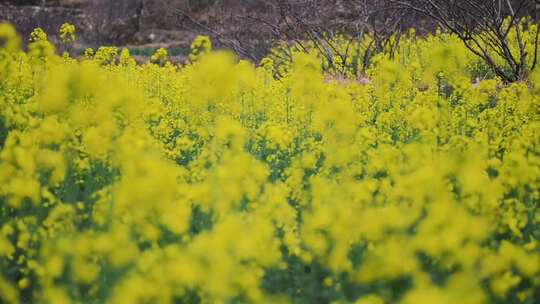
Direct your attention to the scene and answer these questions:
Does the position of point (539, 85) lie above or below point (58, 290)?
Result: above

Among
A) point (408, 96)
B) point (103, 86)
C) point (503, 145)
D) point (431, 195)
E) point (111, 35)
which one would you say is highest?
point (111, 35)

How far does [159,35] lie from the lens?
926 inches

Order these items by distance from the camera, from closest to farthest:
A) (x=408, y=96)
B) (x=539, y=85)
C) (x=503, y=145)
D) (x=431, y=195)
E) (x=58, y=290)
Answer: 1. (x=58, y=290)
2. (x=431, y=195)
3. (x=503, y=145)
4. (x=539, y=85)
5. (x=408, y=96)

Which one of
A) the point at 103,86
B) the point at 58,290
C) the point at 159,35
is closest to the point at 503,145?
the point at 103,86

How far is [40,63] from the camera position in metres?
4.66

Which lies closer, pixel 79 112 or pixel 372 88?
pixel 79 112

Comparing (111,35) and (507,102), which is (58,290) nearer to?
(507,102)

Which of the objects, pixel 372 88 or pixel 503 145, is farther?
pixel 372 88

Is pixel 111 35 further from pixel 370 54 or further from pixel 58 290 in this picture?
pixel 58 290

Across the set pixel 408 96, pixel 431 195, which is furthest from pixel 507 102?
pixel 431 195

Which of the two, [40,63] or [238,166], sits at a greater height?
[40,63]

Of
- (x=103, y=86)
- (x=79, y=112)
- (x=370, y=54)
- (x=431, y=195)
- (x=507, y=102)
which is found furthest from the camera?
(x=370, y=54)

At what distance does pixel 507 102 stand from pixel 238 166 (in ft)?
11.4

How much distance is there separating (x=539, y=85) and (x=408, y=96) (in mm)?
2161
